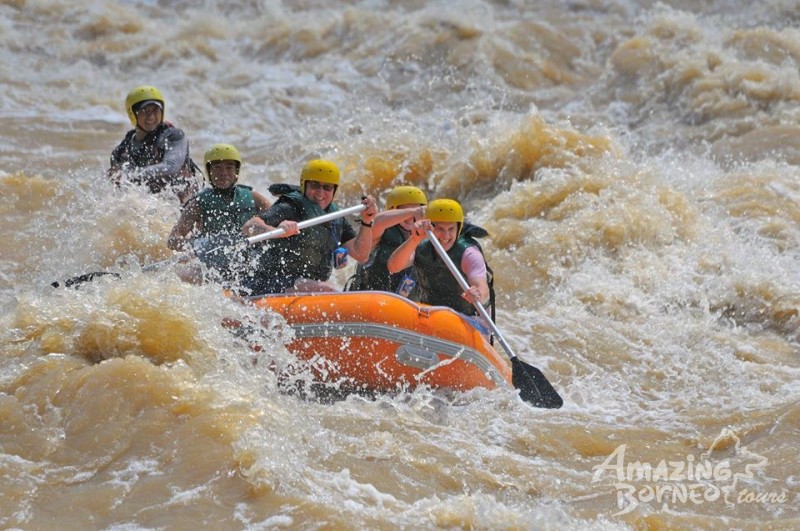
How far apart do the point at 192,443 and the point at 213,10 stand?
48.3 feet

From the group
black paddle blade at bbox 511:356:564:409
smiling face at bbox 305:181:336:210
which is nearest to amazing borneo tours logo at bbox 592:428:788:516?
black paddle blade at bbox 511:356:564:409

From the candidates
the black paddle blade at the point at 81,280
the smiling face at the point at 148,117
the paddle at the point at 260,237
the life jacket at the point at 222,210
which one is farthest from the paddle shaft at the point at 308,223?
the smiling face at the point at 148,117

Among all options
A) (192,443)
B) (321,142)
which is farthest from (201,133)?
(192,443)

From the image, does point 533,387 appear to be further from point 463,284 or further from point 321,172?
point 321,172

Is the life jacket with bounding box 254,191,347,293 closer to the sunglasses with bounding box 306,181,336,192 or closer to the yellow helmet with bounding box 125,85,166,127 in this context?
the sunglasses with bounding box 306,181,336,192

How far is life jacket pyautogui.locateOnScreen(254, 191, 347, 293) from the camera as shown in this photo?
6.41 m

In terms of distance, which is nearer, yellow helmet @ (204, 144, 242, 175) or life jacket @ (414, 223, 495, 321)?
life jacket @ (414, 223, 495, 321)

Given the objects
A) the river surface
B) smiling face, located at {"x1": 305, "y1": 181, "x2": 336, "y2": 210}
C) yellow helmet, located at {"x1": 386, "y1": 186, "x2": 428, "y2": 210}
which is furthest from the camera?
yellow helmet, located at {"x1": 386, "y1": 186, "x2": 428, "y2": 210}

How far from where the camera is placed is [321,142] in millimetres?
12477

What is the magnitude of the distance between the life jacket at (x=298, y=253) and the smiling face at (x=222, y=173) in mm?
477

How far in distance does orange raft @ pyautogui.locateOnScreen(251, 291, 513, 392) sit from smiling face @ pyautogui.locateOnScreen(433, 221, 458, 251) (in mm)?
533

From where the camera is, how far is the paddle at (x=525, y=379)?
6102mm

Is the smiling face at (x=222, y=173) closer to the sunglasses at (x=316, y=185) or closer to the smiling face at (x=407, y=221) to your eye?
the sunglasses at (x=316, y=185)

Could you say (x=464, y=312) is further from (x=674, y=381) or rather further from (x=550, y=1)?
(x=550, y=1)
